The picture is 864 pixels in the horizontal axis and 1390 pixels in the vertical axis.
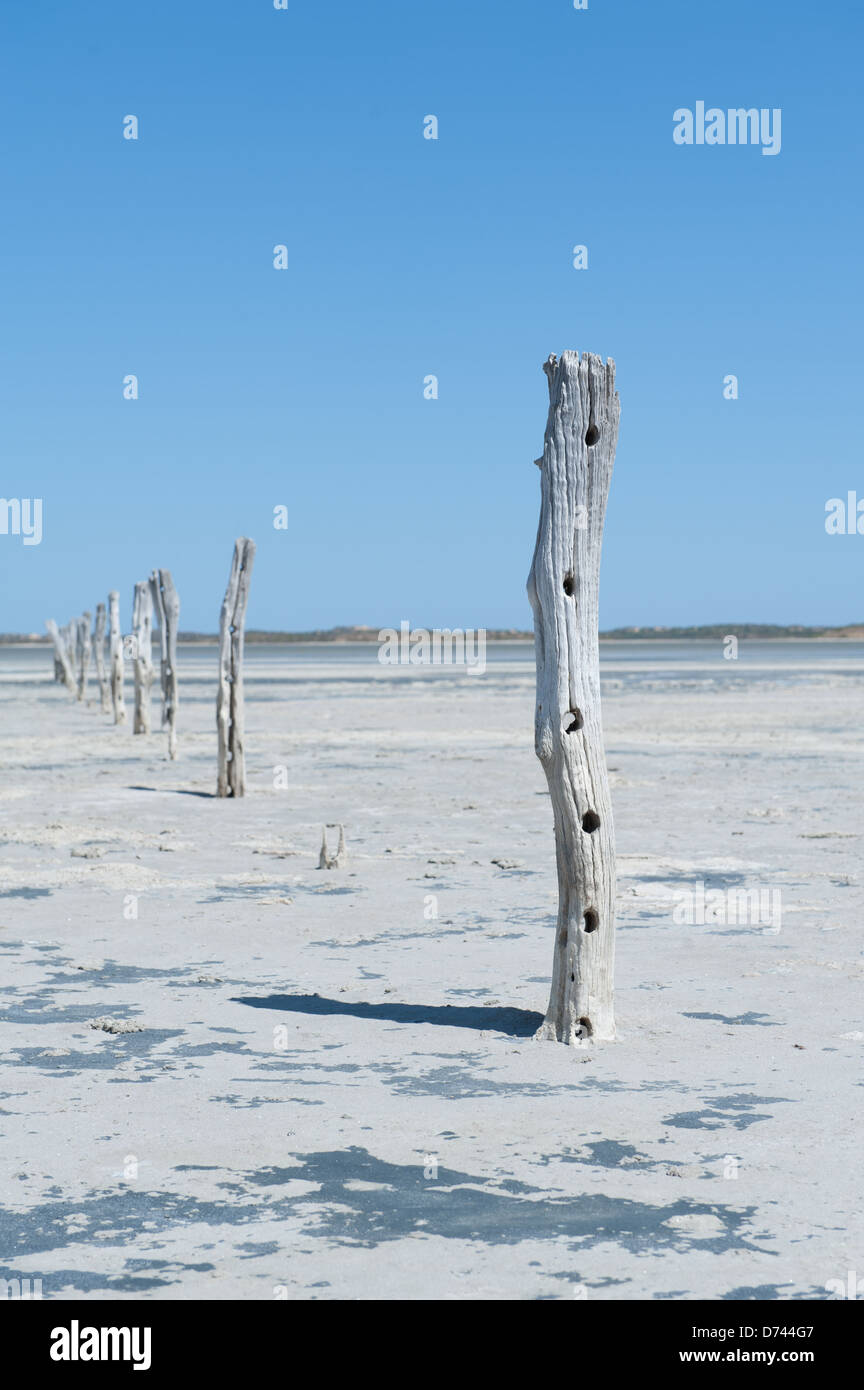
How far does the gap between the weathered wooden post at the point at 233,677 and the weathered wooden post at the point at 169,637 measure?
171 inches

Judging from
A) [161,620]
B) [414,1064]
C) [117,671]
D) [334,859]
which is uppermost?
[161,620]

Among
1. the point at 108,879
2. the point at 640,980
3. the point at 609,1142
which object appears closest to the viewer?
the point at 609,1142

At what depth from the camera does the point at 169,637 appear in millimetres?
23516

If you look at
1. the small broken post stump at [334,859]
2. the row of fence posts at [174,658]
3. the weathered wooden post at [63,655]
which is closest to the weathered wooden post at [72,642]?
the weathered wooden post at [63,655]

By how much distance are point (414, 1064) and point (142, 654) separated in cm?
2277

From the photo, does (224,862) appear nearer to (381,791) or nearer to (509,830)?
(509,830)

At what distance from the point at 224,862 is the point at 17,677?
55.3 m

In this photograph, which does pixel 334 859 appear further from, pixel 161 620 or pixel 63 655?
pixel 63 655

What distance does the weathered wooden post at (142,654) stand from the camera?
2862 cm

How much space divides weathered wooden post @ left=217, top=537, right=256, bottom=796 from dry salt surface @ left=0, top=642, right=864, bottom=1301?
1332 mm

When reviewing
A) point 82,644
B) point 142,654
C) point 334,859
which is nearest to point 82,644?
point 82,644

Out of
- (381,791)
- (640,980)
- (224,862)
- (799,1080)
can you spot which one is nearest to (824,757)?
(381,791)

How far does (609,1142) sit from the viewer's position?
570 cm

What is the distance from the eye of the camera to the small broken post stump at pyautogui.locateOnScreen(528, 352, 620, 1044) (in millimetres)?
7105
